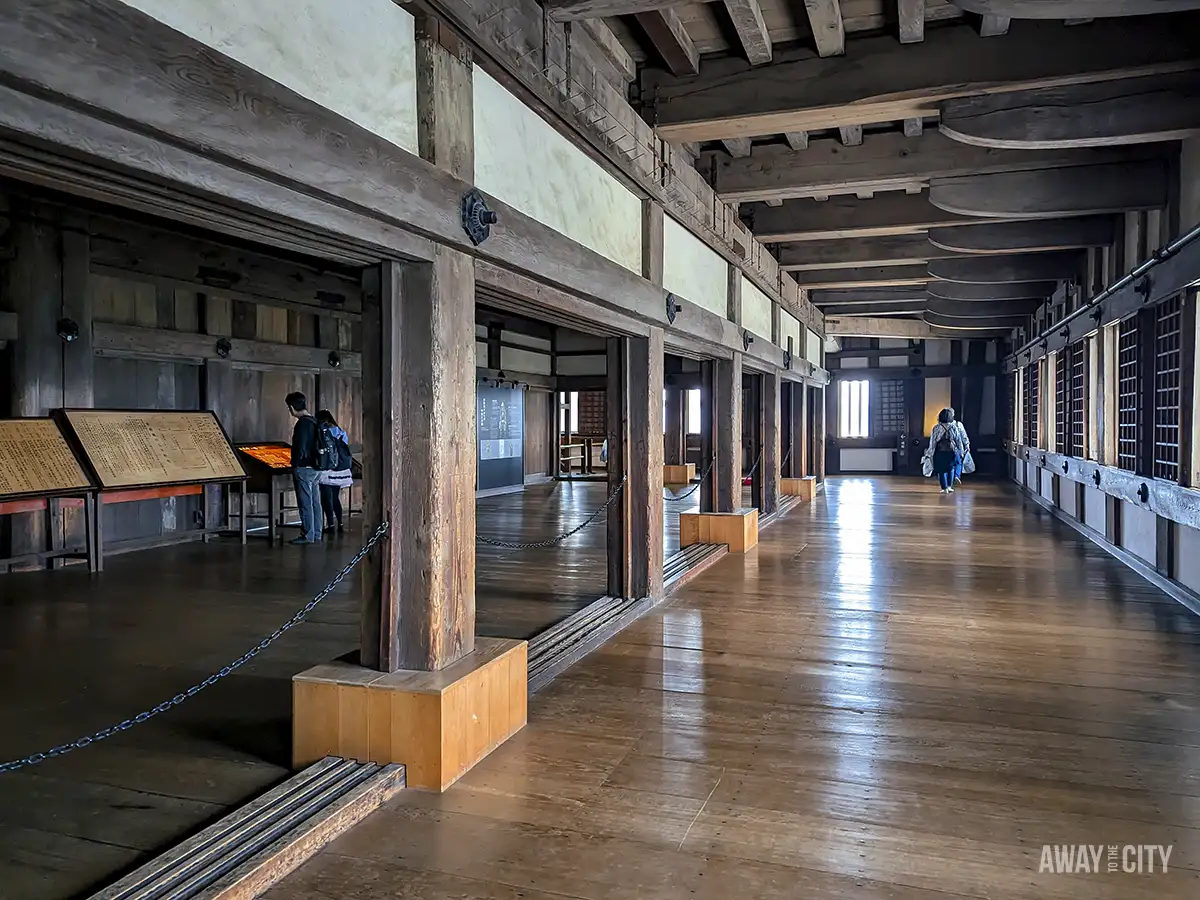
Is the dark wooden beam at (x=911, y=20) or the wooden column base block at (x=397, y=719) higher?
the dark wooden beam at (x=911, y=20)

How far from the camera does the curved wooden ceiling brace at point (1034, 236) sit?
7.15 m

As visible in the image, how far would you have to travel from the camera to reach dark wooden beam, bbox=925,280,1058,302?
391 inches

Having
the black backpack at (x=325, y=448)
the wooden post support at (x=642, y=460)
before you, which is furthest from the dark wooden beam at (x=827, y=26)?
the black backpack at (x=325, y=448)

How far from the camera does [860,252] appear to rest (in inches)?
A: 356

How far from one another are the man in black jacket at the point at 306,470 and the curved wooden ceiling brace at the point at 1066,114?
18.8 ft

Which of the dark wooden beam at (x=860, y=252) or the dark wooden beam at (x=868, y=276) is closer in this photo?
the dark wooden beam at (x=860, y=252)

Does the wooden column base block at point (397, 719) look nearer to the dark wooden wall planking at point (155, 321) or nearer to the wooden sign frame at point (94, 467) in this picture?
the dark wooden wall planking at point (155, 321)

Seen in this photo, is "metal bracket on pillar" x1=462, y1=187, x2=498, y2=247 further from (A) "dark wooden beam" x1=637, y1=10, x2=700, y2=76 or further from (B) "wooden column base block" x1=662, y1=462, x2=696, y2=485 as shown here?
(B) "wooden column base block" x1=662, y1=462, x2=696, y2=485

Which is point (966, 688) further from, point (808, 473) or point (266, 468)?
point (808, 473)

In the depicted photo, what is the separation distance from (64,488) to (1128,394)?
314 inches

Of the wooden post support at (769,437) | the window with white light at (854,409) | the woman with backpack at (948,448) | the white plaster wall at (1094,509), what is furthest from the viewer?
the window with white light at (854,409)

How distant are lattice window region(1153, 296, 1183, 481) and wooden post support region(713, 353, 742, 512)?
120 inches

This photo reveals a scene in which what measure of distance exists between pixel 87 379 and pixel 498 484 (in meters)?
7.28

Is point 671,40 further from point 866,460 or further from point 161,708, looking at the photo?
point 866,460
